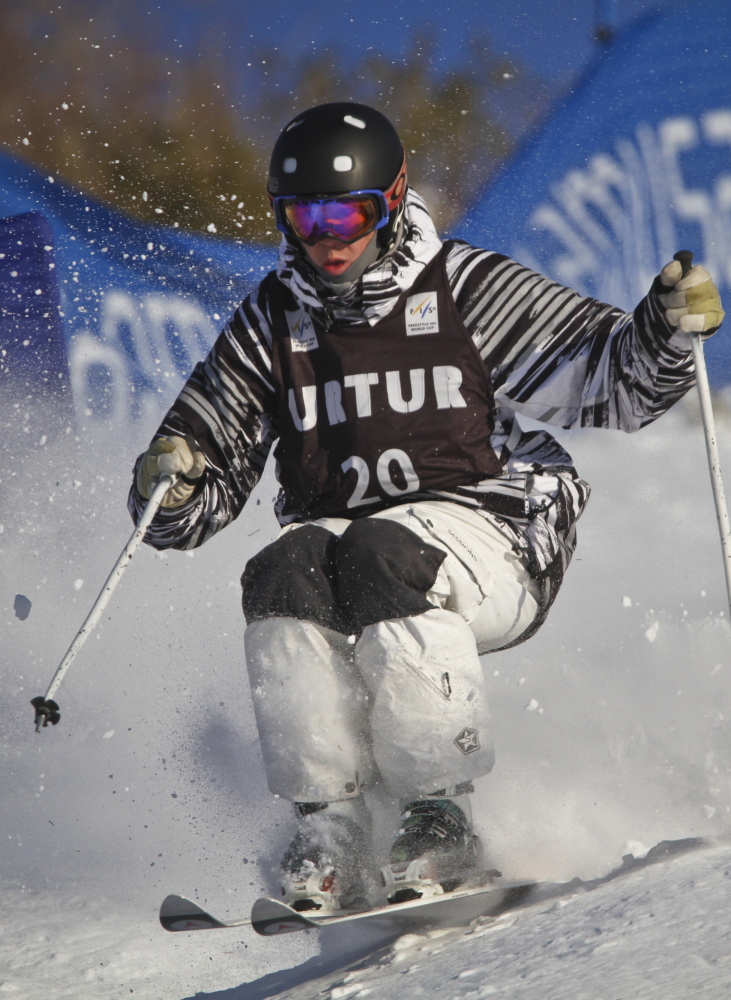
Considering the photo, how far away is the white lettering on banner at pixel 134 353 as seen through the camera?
4922mm

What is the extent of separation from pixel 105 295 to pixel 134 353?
1.04ft

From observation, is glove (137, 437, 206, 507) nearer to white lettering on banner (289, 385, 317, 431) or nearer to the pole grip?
white lettering on banner (289, 385, 317, 431)

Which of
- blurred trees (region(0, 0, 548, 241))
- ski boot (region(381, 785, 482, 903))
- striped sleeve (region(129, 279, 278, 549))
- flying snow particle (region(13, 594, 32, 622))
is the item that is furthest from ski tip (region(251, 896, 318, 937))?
blurred trees (region(0, 0, 548, 241))

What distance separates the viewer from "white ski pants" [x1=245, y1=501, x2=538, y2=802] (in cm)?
214

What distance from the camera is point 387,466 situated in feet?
8.20

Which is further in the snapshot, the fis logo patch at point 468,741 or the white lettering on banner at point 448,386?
the white lettering on banner at point 448,386

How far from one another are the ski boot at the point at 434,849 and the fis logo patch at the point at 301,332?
115cm

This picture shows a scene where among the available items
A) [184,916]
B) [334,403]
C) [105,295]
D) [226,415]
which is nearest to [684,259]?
[334,403]

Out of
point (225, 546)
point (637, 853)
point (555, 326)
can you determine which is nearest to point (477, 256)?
point (555, 326)

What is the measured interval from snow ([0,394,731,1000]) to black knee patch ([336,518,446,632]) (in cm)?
55

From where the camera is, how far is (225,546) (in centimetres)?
477

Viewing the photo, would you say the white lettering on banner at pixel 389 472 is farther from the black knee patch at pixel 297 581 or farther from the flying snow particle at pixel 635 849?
the flying snow particle at pixel 635 849

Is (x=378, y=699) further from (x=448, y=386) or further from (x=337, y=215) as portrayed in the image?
(x=337, y=215)

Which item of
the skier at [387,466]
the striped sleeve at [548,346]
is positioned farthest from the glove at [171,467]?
the striped sleeve at [548,346]
